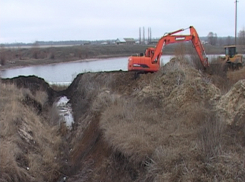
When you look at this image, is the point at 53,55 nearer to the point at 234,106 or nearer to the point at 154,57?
the point at 154,57

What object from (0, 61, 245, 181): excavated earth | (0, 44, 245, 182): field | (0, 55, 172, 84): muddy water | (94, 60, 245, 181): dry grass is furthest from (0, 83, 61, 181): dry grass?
(0, 55, 172, 84): muddy water

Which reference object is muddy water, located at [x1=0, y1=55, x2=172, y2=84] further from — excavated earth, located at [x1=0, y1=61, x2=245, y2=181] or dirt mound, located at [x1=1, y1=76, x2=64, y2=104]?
excavated earth, located at [x1=0, y1=61, x2=245, y2=181]

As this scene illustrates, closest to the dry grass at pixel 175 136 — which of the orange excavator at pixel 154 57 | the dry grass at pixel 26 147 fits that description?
the dry grass at pixel 26 147

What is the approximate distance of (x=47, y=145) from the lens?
12922 mm

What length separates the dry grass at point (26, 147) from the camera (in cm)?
956

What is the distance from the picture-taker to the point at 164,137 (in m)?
8.60

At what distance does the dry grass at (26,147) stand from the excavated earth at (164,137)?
0.31 meters

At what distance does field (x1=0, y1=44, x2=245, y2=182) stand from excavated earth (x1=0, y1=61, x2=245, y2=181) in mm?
21

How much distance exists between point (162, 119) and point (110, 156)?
2.34 m

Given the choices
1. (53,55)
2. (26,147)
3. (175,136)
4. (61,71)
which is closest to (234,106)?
(175,136)

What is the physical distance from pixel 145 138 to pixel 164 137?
0.54 meters

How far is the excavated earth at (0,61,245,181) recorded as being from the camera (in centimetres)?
687

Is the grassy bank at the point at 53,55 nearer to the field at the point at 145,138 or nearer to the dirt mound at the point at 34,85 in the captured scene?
the dirt mound at the point at 34,85

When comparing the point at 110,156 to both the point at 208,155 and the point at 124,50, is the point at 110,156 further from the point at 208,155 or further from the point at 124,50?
the point at 124,50
